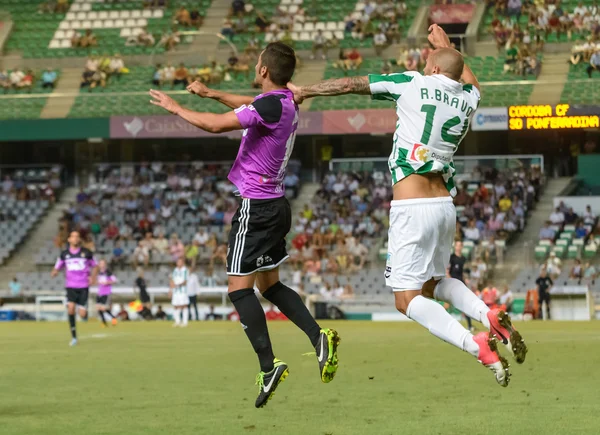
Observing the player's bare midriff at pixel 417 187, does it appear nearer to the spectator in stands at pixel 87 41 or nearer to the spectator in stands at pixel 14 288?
the spectator in stands at pixel 14 288

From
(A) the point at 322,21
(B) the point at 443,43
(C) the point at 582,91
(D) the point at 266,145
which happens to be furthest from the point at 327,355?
(A) the point at 322,21

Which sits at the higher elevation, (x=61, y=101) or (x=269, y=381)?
(x=61, y=101)

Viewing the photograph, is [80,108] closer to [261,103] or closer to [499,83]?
[499,83]

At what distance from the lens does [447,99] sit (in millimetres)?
8484

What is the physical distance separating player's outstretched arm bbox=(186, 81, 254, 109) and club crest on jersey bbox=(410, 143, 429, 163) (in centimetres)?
146

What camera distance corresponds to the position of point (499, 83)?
3559 centimetres

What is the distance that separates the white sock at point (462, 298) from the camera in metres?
8.34

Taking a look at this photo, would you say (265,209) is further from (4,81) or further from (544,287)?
(4,81)

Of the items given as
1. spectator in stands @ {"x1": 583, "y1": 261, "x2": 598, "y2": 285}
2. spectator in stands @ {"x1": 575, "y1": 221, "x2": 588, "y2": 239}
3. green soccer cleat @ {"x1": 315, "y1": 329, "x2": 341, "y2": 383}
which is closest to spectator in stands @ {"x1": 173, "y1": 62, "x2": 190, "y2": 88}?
spectator in stands @ {"x1": 575, "y1": 221, "x2": 588, "y2": 239}

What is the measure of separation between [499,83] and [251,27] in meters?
10.9

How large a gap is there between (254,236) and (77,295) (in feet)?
48.5

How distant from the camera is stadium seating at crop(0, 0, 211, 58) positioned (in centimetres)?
4284

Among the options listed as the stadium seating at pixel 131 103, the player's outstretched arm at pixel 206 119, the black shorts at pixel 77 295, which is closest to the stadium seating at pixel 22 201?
the stadium seating at pixel 131 103

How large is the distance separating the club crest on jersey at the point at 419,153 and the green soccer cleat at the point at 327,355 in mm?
1570
